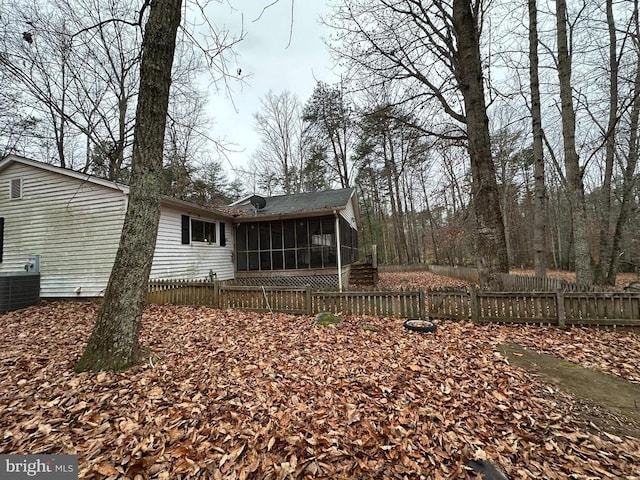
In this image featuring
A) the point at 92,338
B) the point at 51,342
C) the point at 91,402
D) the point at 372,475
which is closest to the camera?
the point at 372,475

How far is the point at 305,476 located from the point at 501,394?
228 centimetres

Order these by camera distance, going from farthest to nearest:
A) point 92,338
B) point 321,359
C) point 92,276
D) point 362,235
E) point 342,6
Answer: point 362,235, point 92,276, point 342,6, point 321,359, point 92,338

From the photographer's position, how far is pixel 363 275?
568 inches

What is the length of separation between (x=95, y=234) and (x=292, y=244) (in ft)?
23.4

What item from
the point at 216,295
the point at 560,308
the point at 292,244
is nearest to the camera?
the point at 560,308

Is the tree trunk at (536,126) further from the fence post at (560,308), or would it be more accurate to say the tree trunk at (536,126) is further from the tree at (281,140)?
the tree at (281,140)

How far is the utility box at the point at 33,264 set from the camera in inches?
336

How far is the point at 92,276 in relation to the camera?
27.6ft

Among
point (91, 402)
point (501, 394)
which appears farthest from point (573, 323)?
point (91, 402)

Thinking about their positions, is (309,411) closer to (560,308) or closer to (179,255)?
(560,308)

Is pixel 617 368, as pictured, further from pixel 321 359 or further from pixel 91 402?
pixel 91 402

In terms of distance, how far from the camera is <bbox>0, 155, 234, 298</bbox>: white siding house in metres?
8.38

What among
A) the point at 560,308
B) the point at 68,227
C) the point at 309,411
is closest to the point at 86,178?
the point at 68,227

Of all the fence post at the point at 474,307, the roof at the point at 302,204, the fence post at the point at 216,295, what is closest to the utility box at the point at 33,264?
the fence post at the point at 216,295
